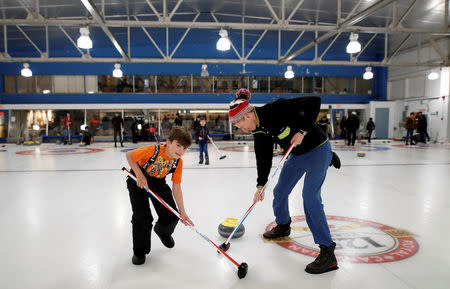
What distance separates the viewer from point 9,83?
2011cm

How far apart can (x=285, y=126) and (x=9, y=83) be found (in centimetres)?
2377

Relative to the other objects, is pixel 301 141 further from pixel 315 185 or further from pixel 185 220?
pixel 185 220

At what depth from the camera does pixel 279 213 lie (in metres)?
3.02

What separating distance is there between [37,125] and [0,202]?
659 inches

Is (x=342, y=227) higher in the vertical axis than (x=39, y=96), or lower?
lower

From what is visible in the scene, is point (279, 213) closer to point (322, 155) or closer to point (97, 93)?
point (322, 155)

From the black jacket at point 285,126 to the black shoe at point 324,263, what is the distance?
75 centimetres

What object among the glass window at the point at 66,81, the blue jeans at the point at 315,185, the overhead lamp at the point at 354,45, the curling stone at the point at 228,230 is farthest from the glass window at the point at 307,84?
the blue jeans at the point at 315,185

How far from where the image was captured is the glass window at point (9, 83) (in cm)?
2006

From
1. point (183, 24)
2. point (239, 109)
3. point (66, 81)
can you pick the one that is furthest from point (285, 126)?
point (66, 81)

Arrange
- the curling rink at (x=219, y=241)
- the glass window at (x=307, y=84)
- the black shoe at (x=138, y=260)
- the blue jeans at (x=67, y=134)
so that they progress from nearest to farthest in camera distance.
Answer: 1. the curling rink at (x=219, y=241)
2. the black shoe at (x=138, y=260)
3. the blue jeans at (x=67, y=134)
4. the glass window at (x=307, y=84)

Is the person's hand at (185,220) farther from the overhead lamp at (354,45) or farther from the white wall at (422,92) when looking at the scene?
the white wall at (422,92)

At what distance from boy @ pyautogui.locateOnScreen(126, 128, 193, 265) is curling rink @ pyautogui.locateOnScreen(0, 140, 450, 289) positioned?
0.74ft

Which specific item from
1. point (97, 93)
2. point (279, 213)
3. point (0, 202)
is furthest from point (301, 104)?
point (97, 93)
